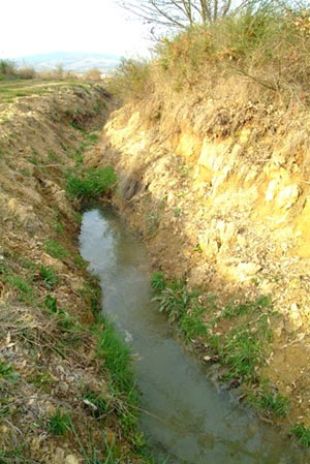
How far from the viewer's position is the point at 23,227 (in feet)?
31.6

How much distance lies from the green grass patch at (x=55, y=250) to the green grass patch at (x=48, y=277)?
0.91 metres

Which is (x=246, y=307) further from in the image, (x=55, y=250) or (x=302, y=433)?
(x=55, y=250)

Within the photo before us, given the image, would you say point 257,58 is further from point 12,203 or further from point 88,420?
point 88,420

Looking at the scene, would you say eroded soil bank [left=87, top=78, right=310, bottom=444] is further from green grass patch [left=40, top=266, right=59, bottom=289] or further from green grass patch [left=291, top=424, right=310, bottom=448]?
green grass patch [left=40, top=266, right=59, bottom=289]

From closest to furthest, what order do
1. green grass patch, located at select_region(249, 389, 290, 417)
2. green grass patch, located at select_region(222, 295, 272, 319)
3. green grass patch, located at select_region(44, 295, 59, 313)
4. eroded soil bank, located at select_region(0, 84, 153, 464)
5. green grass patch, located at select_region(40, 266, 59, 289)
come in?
eroded soil bank, located at select_region(0, 84, 153, 464)
green grass patch, located at select_region(249, 389, 290, 417)
green grass patch, located at select_region(44, 295, 59, 313)
green grass patch, located at select_region(222, 295, 272, 319)
green grass patch, located at select_region(40, 266, 59, 289)

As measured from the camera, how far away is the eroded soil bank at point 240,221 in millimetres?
7215

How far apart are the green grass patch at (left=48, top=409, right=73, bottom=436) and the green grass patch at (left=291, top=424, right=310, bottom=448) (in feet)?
9.59

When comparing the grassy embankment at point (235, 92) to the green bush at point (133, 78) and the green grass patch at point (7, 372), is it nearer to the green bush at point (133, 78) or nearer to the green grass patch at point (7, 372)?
the green bush at point (133, 78)

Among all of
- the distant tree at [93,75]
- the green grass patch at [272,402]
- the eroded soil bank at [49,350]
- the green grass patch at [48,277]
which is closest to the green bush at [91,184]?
the eroded soil bank at [49,350]

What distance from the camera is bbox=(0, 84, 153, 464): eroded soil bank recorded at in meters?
4.97

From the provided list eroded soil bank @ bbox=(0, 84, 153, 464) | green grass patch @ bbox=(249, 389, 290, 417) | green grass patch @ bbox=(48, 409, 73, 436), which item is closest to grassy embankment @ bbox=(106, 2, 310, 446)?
green grass patch @ bbox=(249, 389, 290, 417)

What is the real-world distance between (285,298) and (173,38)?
911cm

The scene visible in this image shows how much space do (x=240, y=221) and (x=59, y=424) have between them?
542 centimetres

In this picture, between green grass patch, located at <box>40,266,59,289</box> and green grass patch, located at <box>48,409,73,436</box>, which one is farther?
green grass patch, located at <box>40,266,59,289</box>
